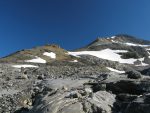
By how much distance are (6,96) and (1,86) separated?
6.71m

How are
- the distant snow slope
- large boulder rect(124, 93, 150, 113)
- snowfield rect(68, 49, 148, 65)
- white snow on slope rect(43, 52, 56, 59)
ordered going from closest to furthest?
large boulder rect(124, 93, 150, 113) → white snow on slope rect(43, 52, 56, 59) → snowfield rect(68, 49, 148, 65) → the distant snow slope

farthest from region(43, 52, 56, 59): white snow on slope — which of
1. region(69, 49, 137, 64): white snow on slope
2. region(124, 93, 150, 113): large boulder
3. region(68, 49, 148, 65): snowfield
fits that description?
region(124, 93, 150, 113): large boulder

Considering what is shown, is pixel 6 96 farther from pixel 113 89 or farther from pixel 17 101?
pixel 113 89

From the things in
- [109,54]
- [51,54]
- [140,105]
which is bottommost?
[140,105]

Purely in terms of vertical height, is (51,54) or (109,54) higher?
(109,54)

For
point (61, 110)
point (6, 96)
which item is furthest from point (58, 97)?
point (6, 96)

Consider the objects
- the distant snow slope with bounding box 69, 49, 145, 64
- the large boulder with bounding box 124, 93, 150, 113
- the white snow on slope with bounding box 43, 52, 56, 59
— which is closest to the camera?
the large boulder with bounding box 124, 93, 150, 113

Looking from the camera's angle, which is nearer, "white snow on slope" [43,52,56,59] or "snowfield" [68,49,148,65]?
"white snow on slope" [43,52,56,59]

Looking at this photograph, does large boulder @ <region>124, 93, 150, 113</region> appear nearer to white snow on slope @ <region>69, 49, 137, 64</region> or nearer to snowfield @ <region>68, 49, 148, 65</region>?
snowfield @ <region>68, 49, 148, 65</region>

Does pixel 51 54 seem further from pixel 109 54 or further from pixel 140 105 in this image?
pixel 140 105

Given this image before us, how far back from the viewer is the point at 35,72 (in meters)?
53.8

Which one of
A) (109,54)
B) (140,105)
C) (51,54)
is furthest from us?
(109,54)

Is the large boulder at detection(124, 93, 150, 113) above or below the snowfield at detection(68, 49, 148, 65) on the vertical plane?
below

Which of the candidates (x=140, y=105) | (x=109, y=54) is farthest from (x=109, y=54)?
(x=140, y=105)
